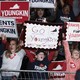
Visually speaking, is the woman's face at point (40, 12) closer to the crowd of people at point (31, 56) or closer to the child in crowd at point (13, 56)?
the crowd of people at point (31, 56)

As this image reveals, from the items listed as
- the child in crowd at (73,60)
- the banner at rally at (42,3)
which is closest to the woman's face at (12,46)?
the child in crowd at (73,60)

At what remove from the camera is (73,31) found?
13805mm

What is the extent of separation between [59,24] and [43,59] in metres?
0.86

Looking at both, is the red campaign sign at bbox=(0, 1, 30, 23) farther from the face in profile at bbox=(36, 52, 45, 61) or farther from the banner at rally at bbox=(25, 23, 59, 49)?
the face in profile at bbox=(36, 52, 45, 61)

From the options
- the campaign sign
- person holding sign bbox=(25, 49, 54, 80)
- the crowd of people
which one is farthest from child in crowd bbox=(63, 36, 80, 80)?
the campaign sign

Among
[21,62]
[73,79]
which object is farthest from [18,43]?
[73,79]

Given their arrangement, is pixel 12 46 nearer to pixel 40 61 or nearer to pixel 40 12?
pixel 40 61

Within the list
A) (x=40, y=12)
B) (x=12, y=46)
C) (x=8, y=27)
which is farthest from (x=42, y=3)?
(x=12, y=46)

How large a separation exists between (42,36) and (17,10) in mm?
1017

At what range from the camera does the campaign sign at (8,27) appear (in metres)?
13.8

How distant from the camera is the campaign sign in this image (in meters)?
13.8

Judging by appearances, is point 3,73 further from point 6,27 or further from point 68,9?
point 68,9

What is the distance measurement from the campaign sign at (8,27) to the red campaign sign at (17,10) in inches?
13.8

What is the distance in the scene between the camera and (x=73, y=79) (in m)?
13.3
